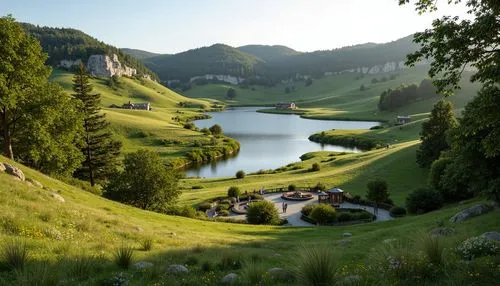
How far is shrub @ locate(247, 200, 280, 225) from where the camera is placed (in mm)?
44594

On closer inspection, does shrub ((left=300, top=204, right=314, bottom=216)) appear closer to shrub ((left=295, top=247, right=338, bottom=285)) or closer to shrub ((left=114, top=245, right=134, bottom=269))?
shrub ((left=114, top=245, right=134, bottom=269))

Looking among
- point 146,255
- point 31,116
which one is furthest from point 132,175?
point 146,255

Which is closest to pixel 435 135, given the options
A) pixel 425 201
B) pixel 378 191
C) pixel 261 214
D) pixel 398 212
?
pixel 378 191

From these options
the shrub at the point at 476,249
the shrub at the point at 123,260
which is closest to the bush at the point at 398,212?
the shrub at the point at 476,249

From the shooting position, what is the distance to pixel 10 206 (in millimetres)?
17797

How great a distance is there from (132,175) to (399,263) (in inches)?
1466

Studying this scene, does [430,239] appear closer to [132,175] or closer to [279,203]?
[132,175]

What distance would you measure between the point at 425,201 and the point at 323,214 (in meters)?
10.6

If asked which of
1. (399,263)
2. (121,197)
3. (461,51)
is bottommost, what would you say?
(121,197)

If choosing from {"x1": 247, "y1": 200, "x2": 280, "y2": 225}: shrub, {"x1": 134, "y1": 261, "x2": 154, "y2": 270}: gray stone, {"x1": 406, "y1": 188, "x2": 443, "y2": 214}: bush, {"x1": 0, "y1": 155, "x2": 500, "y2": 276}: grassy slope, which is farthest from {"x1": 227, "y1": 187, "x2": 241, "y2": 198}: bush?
{"x1": 134, "y1": 261, "x2": 154, "y2": 270}: gray stone

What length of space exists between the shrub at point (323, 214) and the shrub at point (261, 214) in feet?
14.7

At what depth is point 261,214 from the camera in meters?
44.6

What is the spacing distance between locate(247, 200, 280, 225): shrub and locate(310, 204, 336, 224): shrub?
449 cm

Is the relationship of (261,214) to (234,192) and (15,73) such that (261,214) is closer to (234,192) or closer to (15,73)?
(234,192)
